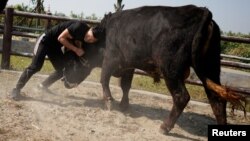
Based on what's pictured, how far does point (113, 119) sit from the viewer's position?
5316 mm

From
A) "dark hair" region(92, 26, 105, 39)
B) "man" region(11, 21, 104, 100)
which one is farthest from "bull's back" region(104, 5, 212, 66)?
"man" region(11, 21, 104, 100)

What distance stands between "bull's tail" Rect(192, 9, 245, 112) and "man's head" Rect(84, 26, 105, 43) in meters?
1.80

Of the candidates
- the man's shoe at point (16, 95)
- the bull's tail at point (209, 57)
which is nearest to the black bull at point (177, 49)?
the bull's tail at point (209, 57)

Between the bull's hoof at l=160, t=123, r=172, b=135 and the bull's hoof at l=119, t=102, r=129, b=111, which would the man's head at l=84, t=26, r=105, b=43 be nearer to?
the bull's hoof at l=119, t=102, r=129, b=111

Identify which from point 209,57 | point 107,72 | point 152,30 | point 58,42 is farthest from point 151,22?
point 58,42

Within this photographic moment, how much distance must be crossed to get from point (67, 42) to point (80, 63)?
17.9 inches

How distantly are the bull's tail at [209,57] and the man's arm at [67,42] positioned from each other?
6.63 feet

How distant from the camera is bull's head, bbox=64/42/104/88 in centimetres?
602

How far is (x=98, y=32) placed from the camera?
582cm

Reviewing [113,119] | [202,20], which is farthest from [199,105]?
[202,20]

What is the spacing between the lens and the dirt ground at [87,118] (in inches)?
178

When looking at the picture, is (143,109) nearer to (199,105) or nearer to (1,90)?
(199,105)

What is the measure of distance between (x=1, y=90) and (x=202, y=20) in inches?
144

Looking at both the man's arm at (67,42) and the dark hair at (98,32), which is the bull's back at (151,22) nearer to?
the dark hair at (98,32)
